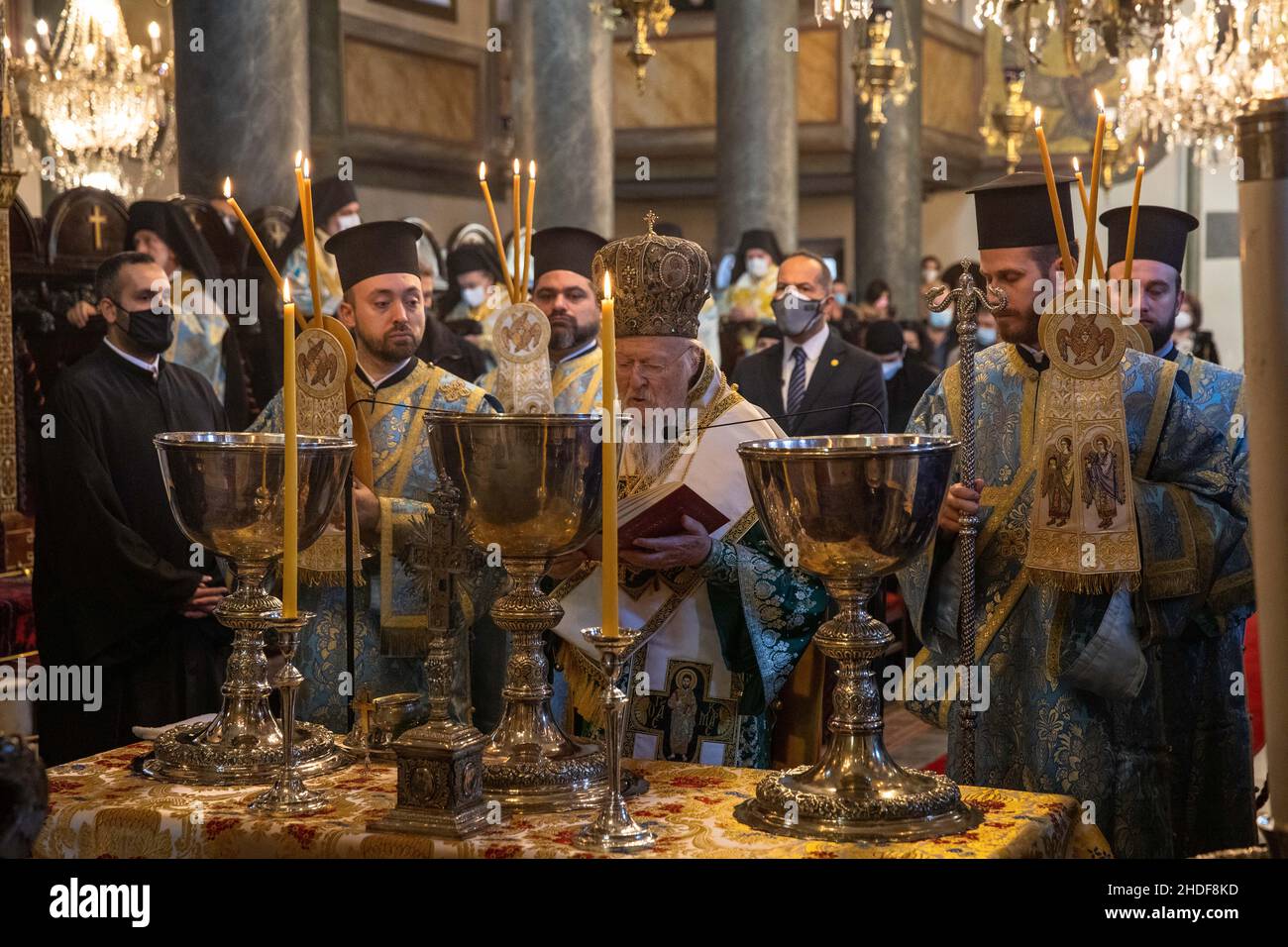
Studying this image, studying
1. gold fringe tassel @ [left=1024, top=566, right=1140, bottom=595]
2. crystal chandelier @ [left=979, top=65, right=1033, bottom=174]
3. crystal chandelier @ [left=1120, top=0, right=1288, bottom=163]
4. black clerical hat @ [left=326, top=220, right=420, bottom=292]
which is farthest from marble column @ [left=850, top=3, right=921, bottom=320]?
gold fringe tassel @ [left=1024, top=566, right=1140, bottom=595]

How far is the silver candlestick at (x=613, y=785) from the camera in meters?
1.85

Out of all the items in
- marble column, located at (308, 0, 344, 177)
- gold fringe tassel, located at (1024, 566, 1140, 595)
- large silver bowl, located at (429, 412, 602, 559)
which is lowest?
gold fringe tassel, located at (1024, 566, 1140, 595)

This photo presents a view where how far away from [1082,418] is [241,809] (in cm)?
169

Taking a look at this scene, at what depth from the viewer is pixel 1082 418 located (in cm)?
295

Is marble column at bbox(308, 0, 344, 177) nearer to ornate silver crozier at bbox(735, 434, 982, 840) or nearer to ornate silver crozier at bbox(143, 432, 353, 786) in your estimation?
ornate silver crozier at bbox(143, 432, 353, 786)

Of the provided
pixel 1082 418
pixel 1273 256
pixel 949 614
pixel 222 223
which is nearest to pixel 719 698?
pixel 949 614

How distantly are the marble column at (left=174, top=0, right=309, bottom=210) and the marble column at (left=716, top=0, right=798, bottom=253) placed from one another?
625cm

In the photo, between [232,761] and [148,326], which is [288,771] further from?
[148,326]

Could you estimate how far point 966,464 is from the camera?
2982 mm

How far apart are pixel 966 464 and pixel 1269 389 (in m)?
1.68

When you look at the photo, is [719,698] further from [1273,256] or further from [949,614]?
[1273,256]

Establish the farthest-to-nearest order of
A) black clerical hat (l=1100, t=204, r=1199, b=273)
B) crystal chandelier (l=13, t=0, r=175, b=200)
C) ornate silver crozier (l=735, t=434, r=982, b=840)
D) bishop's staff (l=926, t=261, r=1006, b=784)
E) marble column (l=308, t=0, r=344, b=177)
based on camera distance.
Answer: marble column (l=308, t=0, r=344, b=177)
crystal chandelier (l=13, t=0, r=175, b=200)
black clerical hat (l=1100, t=204, r=1199, b=273)
bishop's staff (l=926, t=261, r=1006, b=784)
ornate silver crozier (l=735, t=434, r=982, b=840)

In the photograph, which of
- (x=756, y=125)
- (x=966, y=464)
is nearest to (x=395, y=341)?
(x=966, y=464)

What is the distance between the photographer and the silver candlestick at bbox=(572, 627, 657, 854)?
72.7 inches
